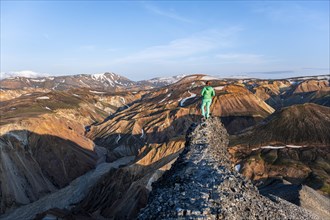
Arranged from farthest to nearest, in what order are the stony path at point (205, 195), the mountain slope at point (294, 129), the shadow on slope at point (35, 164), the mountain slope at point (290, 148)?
the mountain slope at point (294, 129)
the shadow on slope at point (35, 164)
the mountain slope at point (290, 148)
the stony path at point (205, 195)

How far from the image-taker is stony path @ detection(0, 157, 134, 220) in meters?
71.1

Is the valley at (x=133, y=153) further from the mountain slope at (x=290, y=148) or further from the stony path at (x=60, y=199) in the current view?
the stony path at (x=60, y=199)

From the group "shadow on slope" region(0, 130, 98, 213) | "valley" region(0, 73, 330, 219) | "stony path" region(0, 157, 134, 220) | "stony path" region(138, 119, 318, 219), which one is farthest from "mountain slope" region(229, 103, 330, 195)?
"stony path" region(138, 119, 318, 219)

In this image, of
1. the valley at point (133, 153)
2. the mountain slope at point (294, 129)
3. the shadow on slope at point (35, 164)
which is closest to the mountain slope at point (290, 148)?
the mountain slope at point (294, 129)

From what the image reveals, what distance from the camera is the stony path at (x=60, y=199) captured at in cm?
7106

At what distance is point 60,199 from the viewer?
77.9m

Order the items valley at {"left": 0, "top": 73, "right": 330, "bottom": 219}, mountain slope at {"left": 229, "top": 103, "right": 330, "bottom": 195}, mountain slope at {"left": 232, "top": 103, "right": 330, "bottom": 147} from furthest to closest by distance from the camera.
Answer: mountain slope at {"left": 232, "top": 103, "right": 330, "bottom": 147} → valley at {"left": 0, "top": 73, "right": 330, "bottom": 219} → mountain slope at {"left": 229, "top": 103, "right": 330, "bottom": 195}

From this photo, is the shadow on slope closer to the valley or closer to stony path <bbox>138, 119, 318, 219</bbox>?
the valley

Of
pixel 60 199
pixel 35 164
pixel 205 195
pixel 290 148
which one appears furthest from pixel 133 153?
pixel 205 195

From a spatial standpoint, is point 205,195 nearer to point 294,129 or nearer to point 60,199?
point 60,199

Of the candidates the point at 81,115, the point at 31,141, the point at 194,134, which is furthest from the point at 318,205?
the point at 81,115

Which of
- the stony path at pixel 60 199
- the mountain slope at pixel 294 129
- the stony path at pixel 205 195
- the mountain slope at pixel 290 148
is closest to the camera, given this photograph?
the stony path at pixel 205 195

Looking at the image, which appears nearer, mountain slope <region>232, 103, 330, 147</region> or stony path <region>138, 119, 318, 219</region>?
stony path <region>138, 119, 318, 219</region>

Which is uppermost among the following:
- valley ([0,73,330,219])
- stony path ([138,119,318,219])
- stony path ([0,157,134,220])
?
stony path ([138,119,318,219])
